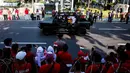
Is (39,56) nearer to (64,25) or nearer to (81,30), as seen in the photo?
(64,25)

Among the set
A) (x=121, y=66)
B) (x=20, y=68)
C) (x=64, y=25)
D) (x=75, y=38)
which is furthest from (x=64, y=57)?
(x=64, y=25)

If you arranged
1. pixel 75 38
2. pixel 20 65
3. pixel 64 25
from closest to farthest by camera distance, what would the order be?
pixel 20 65 → pixel 75 38 → pixel 64 25

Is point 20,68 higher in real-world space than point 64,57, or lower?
higher

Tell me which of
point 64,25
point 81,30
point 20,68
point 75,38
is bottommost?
point 75,38

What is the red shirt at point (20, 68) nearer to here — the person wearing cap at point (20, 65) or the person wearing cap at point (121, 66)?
the person wearing cap at point (20, 65)

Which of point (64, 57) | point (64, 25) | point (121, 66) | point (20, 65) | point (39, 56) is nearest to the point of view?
point (121, 66)

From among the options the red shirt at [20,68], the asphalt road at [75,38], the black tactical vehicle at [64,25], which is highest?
the red shirt at [20,68]

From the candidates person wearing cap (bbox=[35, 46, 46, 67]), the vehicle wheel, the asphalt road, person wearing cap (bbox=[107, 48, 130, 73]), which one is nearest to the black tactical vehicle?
the vehicle wheel

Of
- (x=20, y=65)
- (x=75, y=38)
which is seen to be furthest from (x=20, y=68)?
(x=75, y=38)

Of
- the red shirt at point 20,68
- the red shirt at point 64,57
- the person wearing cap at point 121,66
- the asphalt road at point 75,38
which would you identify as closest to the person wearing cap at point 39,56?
the red shirt at point 64,57

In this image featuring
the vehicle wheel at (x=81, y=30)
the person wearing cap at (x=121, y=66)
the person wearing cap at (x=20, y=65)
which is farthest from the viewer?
the vehicle wheel at (x=81, y=30)

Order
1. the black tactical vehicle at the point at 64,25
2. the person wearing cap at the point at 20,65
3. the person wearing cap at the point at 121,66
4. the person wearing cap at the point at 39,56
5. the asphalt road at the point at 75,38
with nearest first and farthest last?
the person wearing cap at the point at 121,66, the person wearing cap at the point at 20,65, the person wearing cap at the point at 39,56, the asphalt road at the point at 75,38, the black tactical vehicle at the point at 64,25

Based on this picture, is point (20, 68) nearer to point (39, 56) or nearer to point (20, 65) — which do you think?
point (20, 65)

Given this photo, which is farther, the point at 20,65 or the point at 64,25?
the point at 64,25
